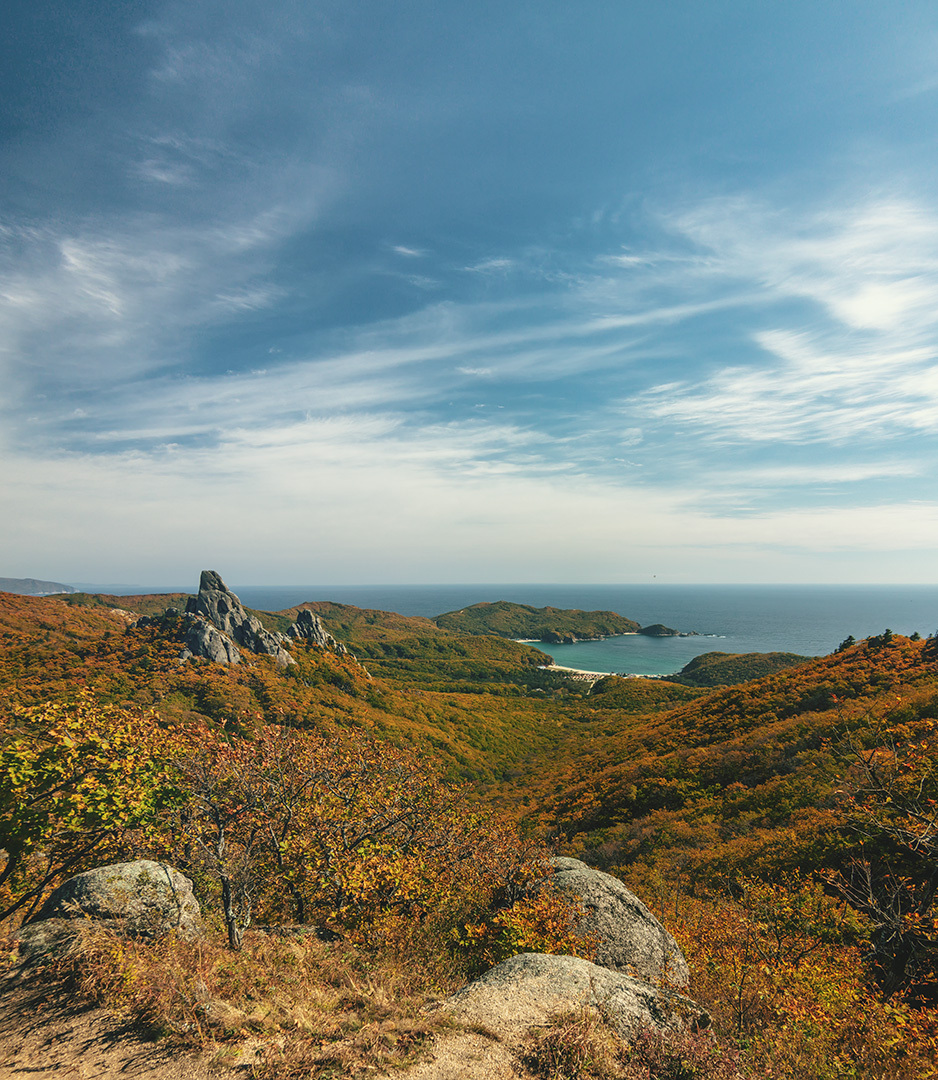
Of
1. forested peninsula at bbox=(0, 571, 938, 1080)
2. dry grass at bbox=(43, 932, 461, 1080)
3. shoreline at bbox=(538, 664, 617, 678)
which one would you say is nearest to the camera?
dry grass at bbox=(43, 932, 461, 1080)

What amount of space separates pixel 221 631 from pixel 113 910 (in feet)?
297

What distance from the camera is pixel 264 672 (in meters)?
84.6

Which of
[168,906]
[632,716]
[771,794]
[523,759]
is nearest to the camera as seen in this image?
[168,906]

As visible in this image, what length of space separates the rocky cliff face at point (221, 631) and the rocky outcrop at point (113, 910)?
259ft

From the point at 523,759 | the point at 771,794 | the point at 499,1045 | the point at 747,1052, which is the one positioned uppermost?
the point at 499,1045

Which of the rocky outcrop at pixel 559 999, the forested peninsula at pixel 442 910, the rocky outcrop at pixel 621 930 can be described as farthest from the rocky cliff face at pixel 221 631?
the rocky outcrop at pixel 559 999

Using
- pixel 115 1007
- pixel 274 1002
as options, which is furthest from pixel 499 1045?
pixel 115 1007

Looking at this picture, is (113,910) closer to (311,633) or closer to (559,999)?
(559,999)

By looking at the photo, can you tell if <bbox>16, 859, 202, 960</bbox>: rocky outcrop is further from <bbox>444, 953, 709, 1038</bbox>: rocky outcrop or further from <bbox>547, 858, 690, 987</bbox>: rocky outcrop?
<bbox>547, 858, 690, 987</bbox>: rocky outcrop

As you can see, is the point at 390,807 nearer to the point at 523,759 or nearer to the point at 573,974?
the point at 573,974

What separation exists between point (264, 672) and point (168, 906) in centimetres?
8197

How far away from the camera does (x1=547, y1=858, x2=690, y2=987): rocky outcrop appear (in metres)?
13.2

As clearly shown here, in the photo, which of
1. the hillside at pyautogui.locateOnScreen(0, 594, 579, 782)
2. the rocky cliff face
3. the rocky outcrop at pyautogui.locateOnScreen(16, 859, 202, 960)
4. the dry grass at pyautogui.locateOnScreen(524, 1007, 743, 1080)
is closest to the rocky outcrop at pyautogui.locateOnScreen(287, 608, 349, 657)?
the hillside at pyautogui.locateOnScreen(0, 594, 579, 782)

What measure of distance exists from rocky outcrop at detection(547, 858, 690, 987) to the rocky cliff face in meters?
81.8
